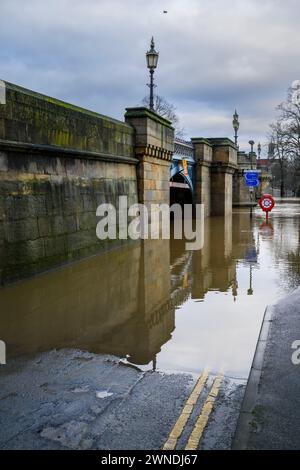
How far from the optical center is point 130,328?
6.30 meters

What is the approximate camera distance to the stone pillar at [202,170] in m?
25.5

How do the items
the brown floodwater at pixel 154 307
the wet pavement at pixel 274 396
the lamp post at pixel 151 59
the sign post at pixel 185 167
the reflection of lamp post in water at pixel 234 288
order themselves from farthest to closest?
the sign post at pixel 185 167, the lamp post at pixel 151 59, the reflection of lamp post in water at pixel 234 288, the brown floodwater at pixel 154 307, the wet pavement at pixel 274 396

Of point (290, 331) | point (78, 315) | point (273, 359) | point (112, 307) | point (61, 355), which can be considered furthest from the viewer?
point (112, 307)

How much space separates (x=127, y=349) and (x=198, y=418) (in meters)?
1.83

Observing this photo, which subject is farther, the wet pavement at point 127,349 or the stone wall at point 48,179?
the stone wall at point 48,179

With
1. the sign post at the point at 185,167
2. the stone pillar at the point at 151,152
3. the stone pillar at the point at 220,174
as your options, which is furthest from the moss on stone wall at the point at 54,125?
the stone pillar at the point at 220,174

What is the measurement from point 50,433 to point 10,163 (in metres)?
5.98

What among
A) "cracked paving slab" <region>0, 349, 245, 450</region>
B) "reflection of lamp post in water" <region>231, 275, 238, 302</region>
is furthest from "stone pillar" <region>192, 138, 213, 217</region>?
"cracked paving slab" <region>0, 349, 245, 450</region>

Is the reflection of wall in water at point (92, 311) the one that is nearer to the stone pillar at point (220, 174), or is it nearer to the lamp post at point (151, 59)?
the lamp post at point (151, 59)

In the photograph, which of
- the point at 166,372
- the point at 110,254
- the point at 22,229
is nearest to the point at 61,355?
the point at 166,372

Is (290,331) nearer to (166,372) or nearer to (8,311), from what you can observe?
(166,372)

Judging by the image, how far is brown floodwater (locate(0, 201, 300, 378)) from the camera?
545cm

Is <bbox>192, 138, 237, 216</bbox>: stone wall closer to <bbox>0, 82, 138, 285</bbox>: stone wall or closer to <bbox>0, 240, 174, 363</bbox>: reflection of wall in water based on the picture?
<bbox>0, 82, 138, 285</bbox>: stone wall

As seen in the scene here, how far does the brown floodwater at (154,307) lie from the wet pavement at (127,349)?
0.02m
